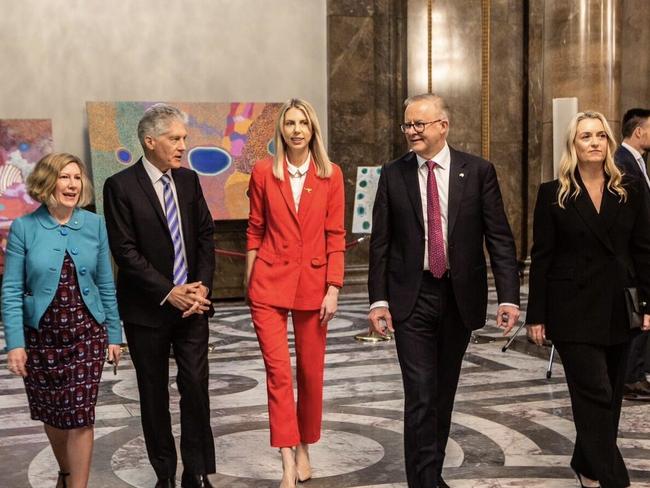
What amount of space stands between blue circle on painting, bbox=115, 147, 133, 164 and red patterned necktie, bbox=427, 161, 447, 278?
27.3ft

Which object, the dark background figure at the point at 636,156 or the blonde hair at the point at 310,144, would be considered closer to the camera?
the blonde hair at the point at 310,144

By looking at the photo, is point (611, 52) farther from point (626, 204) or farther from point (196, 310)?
point (196, 310)

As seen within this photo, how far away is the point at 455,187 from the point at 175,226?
1254 mm

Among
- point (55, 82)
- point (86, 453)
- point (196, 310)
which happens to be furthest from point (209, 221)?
point (55, 82)

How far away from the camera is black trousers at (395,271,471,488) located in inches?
165

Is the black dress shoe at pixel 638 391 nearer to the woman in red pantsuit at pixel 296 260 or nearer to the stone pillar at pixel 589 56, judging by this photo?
the stone pillar at pixel 589 56

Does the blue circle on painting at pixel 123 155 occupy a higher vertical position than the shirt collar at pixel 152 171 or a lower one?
higher

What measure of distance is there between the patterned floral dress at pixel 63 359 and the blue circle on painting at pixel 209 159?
8.69 meters

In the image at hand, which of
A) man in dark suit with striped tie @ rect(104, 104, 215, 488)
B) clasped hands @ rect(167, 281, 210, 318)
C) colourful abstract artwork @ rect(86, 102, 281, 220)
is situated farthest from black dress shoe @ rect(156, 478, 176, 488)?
colourful abstract artwork @ rect(86, 102, 281, 220)

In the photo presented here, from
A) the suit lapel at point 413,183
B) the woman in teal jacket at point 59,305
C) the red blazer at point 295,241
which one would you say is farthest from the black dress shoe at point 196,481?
the suit lapel at point 413,183

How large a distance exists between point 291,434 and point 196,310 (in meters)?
0.72

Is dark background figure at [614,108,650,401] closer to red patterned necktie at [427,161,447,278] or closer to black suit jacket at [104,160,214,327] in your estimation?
red patterned necktie at [427,161,447,278]

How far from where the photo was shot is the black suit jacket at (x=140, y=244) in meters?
4.36

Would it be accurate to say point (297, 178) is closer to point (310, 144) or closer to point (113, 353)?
point (310, 144)
